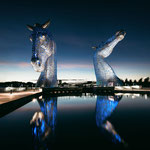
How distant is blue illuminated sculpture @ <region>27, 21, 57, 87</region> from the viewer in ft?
48.7

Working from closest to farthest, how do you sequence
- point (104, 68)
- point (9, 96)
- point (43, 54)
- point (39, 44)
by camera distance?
point (9, 96) → point (39, 44) → point (43, 54) → point (104, 68)

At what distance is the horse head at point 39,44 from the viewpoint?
572 inches

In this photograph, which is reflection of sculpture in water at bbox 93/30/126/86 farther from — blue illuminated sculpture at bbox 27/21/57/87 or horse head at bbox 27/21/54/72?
horse head at bbox 27/21/54/72

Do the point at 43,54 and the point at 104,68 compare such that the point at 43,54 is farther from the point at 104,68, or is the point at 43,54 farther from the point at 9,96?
the point at 104,68

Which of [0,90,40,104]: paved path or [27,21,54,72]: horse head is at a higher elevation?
[27,21,54,72]: horse head

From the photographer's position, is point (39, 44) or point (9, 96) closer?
point (9, 96)

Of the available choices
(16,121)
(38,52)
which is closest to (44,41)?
(38,52)

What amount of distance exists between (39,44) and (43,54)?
1522mm

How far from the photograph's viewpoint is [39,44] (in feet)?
51.4

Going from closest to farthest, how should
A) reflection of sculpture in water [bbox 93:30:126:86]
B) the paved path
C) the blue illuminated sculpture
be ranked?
the paved path → the blue illuminated sculpture → reflection of sculpture in water [bbox 93:30:126:86]

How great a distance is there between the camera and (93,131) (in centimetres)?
450

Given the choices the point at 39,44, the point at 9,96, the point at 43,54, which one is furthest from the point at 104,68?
the point at 9,96

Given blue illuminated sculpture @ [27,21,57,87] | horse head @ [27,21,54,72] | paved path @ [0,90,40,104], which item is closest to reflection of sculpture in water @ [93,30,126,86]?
blue illuminated sculpture @ [27,21,57,87]

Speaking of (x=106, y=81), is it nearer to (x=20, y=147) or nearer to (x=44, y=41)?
(x=44, y=41)
